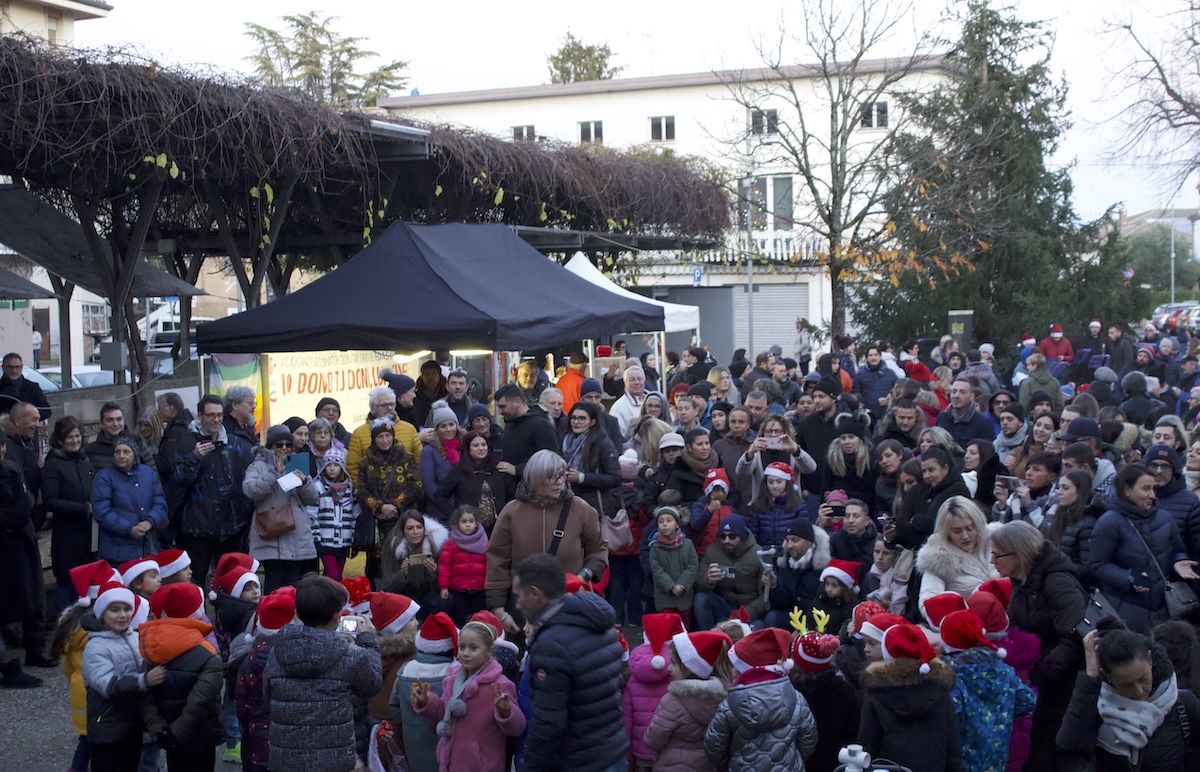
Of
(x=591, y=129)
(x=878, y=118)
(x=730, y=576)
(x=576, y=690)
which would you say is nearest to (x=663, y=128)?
(x=591, y=129)

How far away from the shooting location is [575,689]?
4.32m

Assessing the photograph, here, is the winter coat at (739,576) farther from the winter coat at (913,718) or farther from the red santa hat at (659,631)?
the winter coat at (913,718)

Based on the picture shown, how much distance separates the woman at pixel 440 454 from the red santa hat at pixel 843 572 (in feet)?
8.82

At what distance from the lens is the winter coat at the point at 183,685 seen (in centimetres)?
483

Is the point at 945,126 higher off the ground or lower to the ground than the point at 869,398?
higher

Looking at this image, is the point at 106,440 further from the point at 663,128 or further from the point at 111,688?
the point at 663,128

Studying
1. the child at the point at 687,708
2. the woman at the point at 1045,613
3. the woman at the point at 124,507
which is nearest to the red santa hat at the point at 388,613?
the child at the point at 687,708

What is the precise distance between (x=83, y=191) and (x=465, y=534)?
602cm

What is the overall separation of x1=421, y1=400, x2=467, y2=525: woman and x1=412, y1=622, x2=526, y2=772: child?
310 centimetres

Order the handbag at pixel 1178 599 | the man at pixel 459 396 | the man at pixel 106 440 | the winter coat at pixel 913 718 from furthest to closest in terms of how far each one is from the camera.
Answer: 1. the man at pixel 459 396
2. the man at pixel 106 440
3. the handbag at pixel 1178 599
4. the winter coat at pixel 913 718

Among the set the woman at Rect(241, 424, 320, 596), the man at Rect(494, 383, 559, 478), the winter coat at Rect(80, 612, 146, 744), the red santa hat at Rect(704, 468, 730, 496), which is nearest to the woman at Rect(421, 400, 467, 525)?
the man at Rect(494, 383, 559, 478)

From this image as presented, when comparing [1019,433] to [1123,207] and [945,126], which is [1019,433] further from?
[1123,207]

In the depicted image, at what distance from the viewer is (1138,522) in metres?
5.99

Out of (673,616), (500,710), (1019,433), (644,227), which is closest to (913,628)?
(673,616)
